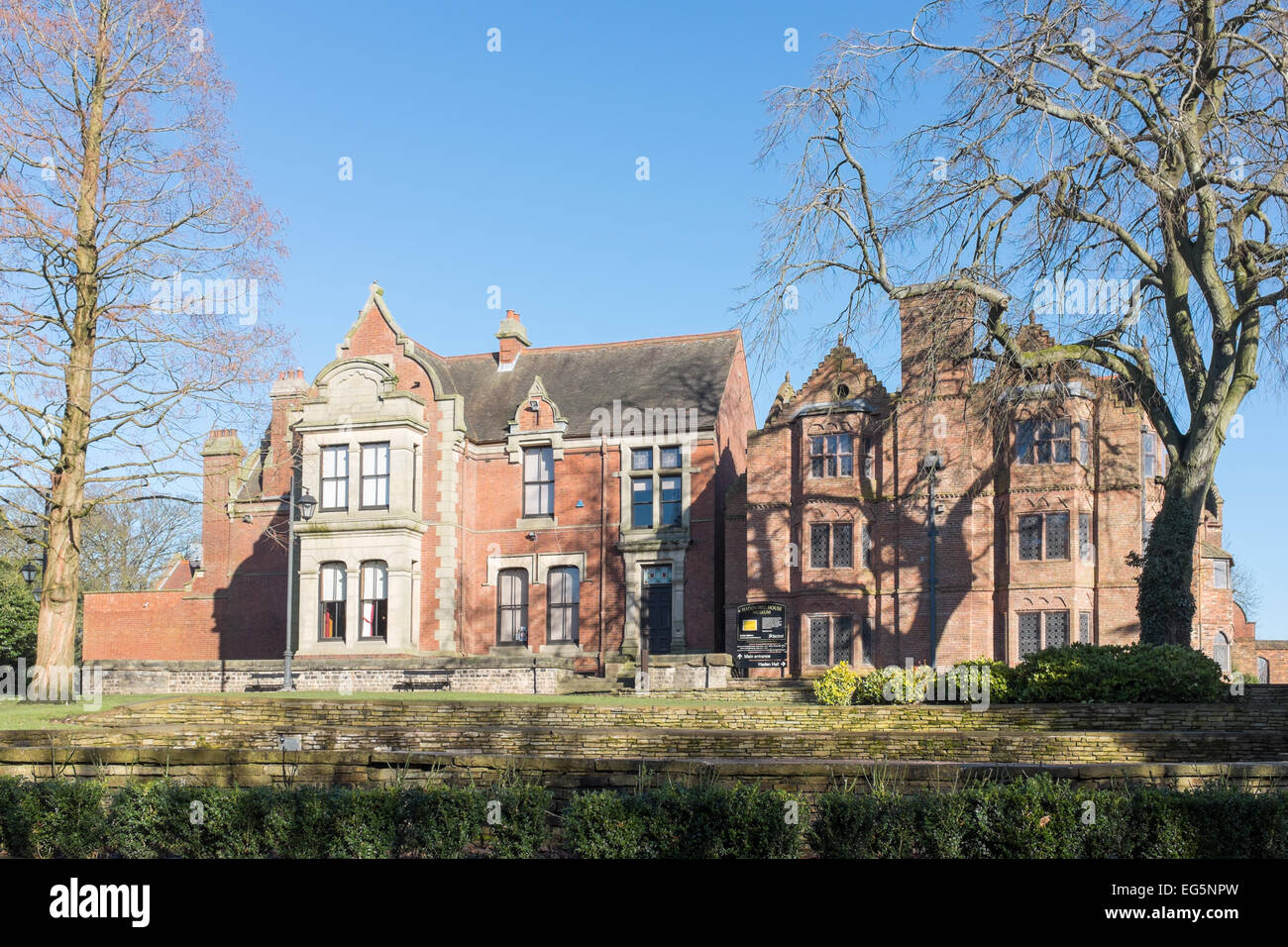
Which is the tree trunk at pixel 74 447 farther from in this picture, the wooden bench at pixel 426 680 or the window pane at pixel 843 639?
the window pane at pixel 843 639

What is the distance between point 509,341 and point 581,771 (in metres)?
34.8

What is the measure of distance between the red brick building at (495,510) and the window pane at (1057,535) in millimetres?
10394

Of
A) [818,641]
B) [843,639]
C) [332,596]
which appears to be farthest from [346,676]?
[843,639]

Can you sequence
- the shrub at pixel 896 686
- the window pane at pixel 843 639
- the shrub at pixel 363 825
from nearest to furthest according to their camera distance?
1. the shrub at pixel 363 825
2. the shrub at pixel 896 686
3. the window pane at pixel 843 639

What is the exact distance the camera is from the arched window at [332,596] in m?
39.0

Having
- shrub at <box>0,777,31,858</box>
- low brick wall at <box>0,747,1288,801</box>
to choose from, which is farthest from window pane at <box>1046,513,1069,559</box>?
shrub at <box>0,777,31,858</box>

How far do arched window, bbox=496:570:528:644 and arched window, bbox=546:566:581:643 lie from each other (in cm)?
84

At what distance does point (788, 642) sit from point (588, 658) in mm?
6845

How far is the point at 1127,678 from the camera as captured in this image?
2203cm

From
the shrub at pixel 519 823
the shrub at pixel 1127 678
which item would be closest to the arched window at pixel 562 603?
the shrub at pixel 1127 678
